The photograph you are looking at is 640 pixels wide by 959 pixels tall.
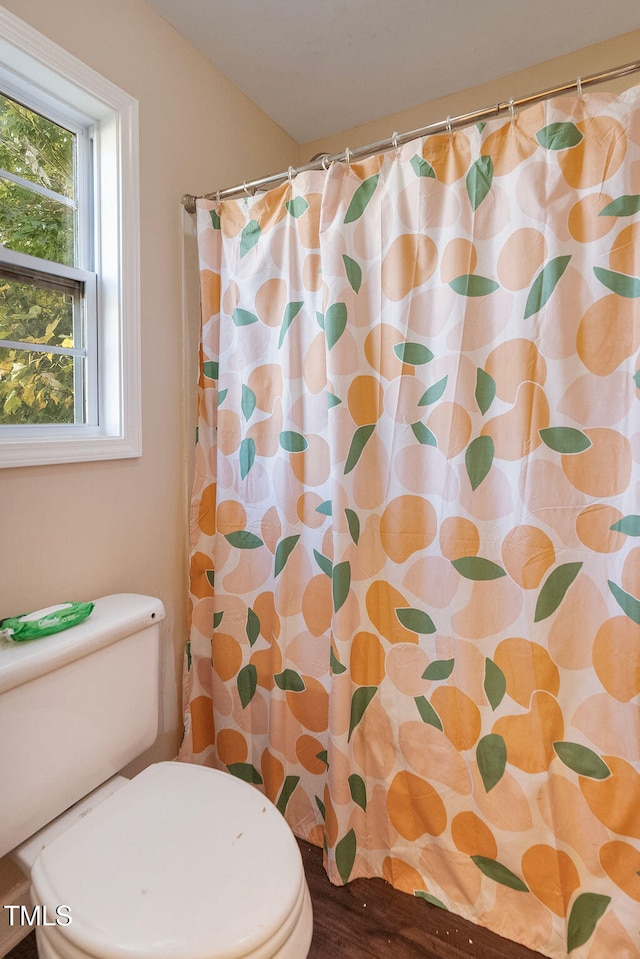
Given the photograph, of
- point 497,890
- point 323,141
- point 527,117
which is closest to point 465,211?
point 527,117

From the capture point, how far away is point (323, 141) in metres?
2.05

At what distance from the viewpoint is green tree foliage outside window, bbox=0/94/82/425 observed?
1.20 metres

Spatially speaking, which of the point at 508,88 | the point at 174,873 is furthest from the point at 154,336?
the point at 508,88

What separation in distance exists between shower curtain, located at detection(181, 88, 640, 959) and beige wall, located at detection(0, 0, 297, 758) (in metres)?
0.16

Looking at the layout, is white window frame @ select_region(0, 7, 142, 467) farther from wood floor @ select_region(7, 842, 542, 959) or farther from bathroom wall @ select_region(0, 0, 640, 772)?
wood floor @ select_region(7, 842, 542, 959)

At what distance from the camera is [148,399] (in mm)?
1437

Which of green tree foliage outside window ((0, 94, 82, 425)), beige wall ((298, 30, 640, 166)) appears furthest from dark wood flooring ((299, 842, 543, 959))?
beige wall ((298, 30, 640, 166))

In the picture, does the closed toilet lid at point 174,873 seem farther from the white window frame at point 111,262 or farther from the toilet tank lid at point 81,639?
the white window frame at point 111,262

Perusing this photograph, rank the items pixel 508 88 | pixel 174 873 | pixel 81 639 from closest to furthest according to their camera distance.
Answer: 1. pixel 174 873
2. pixel 81 639
3. pixel 508 88

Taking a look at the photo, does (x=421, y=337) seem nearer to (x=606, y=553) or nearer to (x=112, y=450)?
(x=606, y=553)

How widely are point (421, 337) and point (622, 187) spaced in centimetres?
50

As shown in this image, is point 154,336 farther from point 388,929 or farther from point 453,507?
point 388,929

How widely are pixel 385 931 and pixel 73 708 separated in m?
0.94

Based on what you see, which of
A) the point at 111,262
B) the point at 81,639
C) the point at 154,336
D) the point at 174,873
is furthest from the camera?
the point at 154,336
